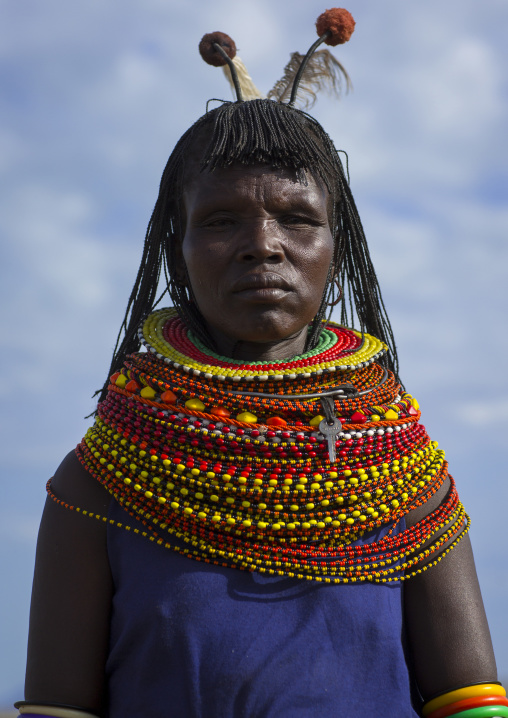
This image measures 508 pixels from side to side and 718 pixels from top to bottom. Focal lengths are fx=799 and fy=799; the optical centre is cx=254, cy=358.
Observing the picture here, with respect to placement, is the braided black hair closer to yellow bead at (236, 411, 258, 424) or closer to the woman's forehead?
the woman's forehead

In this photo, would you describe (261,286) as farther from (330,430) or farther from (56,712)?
(56,712)

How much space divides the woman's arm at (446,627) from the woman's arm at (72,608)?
0.91m

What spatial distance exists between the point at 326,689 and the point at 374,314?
137 cm

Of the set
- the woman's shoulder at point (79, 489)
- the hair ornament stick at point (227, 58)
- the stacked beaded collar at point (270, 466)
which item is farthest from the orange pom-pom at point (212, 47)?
the woman's shoulder at point (79, 489)

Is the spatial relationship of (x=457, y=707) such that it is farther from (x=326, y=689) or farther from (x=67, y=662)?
(x=67, y=662)

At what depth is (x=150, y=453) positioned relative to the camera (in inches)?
89.7

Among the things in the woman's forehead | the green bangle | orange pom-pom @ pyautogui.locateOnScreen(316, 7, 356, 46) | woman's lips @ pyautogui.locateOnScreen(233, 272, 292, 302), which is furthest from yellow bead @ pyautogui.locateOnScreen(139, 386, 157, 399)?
orange pom-pom @ pyautogui.locateOnScreen(316, 7, 356, 46)

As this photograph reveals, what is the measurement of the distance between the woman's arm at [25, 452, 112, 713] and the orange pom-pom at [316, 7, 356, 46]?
1.82 metres

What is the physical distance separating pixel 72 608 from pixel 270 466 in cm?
70

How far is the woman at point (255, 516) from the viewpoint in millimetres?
2150

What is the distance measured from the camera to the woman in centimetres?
215

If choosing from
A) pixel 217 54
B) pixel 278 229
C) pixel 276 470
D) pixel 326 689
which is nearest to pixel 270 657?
pixel 326 689

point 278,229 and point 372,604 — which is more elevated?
point 278,229

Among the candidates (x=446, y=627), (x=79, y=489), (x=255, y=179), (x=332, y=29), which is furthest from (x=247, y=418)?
(x=332, y=29)
